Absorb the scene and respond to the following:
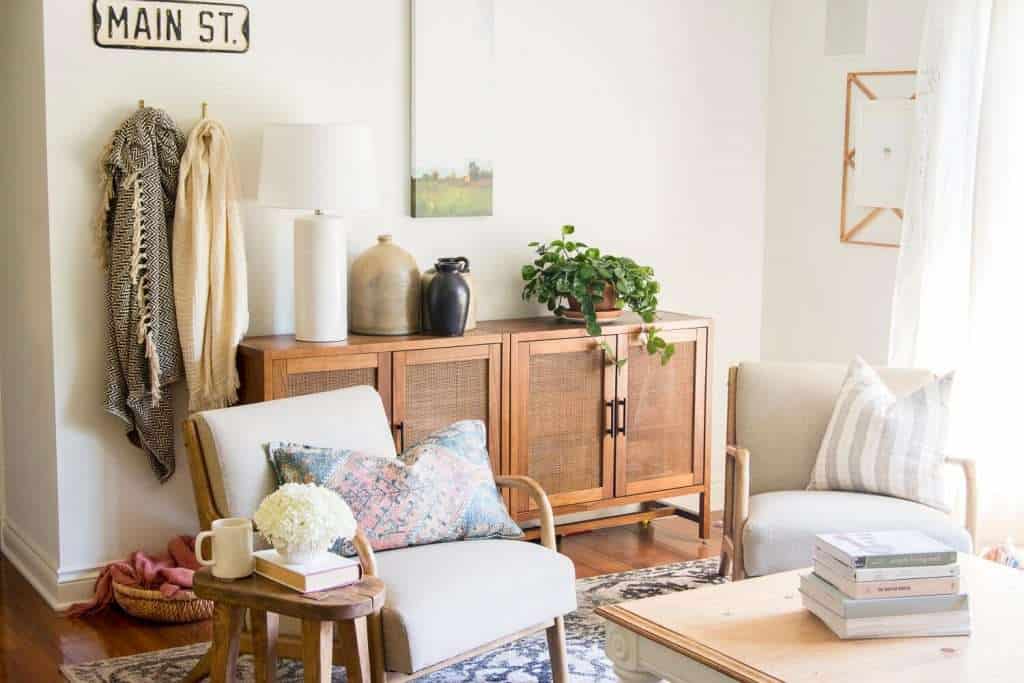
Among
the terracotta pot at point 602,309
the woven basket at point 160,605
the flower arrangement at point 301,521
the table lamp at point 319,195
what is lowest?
the woven basket at point 160,605

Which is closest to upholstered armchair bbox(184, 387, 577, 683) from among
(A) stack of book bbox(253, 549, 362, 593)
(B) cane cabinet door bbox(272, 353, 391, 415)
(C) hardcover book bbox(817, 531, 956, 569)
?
(A) stack of book bbox(253, 549, 362, 593)

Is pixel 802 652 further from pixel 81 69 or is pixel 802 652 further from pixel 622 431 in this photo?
pixel 81 69

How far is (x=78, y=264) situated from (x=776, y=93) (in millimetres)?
2860

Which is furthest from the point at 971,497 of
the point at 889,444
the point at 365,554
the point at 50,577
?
the point at 50,577

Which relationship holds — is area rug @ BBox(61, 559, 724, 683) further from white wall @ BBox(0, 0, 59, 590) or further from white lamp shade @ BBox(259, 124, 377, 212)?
white lamp shade @ BBox(259, 124, 377, 212)

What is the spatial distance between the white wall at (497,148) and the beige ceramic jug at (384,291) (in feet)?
0.66

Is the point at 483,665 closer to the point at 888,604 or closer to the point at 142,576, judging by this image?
the point at 142,576

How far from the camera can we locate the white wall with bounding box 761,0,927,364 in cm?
505

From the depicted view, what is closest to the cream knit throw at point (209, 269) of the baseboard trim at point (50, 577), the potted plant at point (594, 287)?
the baseboard trim at point (50, 577)

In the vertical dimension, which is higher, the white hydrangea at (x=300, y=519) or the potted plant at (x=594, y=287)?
the potted plant at (x=594, y=287)

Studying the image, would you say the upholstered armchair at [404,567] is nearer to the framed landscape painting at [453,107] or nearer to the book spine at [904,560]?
the book spine at [904,560]

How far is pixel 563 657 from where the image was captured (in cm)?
338

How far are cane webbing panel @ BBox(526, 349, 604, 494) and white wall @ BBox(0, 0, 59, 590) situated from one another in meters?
1.57

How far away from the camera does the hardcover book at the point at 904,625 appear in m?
2.69
